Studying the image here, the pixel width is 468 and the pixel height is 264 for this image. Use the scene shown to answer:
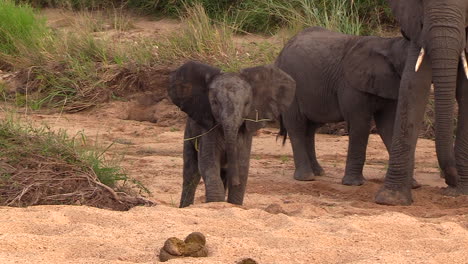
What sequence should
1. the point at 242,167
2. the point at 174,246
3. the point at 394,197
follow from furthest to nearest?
the point at 394,197, the point at 242,167, the point at 174,246

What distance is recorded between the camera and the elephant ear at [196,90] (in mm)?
6941

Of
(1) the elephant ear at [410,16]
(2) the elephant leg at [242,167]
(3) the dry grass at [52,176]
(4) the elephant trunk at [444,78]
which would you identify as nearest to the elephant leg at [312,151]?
(1) the elephant ear at [410,16]

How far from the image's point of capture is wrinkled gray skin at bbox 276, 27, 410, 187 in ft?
29.5

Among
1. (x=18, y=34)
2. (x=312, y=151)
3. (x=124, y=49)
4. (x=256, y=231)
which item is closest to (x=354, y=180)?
(x=312, y=151)

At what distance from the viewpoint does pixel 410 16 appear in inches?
323

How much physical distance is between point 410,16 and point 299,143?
2059 millimetres

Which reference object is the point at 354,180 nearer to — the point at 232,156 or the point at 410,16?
the point at 410,16

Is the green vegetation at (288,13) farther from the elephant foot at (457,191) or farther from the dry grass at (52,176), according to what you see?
the dry grass at (52,176)

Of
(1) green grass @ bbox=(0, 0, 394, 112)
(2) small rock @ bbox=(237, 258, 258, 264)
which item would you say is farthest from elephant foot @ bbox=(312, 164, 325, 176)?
(2) small rock @ bbox=(237, 258, 258, 264)

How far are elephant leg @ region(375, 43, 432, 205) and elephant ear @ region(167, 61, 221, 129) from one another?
180 cm

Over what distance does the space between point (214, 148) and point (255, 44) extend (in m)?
6.06

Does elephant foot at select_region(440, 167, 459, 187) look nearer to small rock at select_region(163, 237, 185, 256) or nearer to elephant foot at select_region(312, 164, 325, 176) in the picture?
elephant foot at select_region(312, 164, 325, 176)

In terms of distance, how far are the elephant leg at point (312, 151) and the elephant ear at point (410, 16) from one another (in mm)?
1849

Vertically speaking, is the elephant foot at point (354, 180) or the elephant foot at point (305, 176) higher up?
the elephant foot at point (354, 180)
